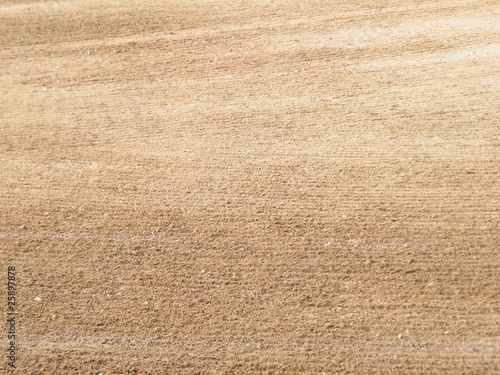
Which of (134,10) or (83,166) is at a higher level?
(134,10)

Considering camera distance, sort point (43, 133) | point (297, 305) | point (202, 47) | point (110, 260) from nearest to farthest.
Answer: point (297, 305) → point (110, 260) → point (43, 133) → point (202, 47)

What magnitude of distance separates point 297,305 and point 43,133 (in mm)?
6389

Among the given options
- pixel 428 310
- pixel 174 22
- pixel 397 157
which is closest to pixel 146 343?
pixel 428 310

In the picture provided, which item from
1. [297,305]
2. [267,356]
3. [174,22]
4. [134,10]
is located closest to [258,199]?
[297,305]

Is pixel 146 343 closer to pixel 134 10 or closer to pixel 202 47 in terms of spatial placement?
pixel 202 47

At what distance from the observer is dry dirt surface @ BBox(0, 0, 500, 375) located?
22.7ft

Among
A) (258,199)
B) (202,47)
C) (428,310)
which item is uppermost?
(202,47)

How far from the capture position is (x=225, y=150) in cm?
988

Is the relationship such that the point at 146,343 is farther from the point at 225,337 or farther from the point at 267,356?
the point at 267,356

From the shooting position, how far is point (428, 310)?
710cm

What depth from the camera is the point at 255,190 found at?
898 cm

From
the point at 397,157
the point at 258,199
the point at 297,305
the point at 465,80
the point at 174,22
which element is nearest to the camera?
the point at 297,305

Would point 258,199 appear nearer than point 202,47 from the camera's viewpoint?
Yes

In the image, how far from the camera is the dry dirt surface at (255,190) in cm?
693
